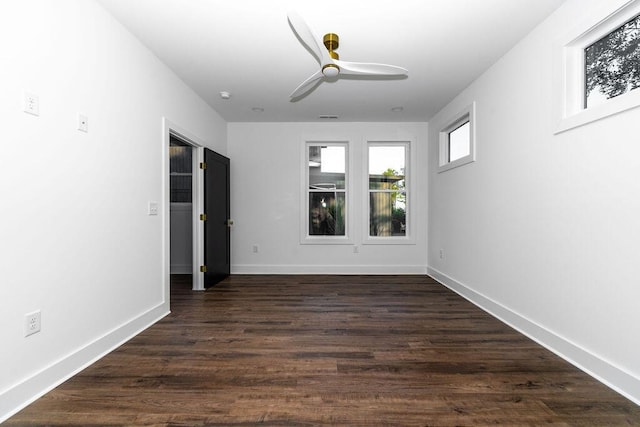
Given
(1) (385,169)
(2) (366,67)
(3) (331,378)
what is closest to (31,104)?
(2) (366,67)

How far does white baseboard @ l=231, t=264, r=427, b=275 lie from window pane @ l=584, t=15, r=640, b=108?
139 inches

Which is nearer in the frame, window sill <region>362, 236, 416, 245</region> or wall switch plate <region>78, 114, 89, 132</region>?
wall switch plate <region>78, 114, 89, 132</region>

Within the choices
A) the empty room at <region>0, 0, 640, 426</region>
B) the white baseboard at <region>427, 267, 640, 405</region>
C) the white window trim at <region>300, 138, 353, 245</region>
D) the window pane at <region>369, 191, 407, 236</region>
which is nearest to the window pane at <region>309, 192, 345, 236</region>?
the white window trim at <region>300, 138, 353, 245</region>

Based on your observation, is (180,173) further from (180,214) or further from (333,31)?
(333,31)

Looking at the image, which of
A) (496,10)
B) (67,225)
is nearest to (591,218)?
(496,10)

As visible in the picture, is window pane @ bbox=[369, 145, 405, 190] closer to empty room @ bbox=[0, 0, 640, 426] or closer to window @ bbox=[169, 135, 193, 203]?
empty room @ bbox=[0, 0, 640, 426]

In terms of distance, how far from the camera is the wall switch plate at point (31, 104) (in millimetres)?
1719

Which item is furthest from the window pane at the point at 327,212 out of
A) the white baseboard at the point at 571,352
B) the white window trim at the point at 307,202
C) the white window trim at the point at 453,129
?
the white baseboard at the point at 571,352

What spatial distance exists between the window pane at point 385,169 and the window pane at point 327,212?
647 millimetres

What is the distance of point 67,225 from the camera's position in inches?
78.5

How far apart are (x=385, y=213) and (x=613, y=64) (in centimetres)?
360

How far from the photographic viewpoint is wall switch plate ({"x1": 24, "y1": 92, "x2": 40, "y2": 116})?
1.72 meters

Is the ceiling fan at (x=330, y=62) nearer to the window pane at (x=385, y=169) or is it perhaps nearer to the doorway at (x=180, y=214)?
the window pane at (x=385, y=169)

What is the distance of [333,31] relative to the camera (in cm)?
259
